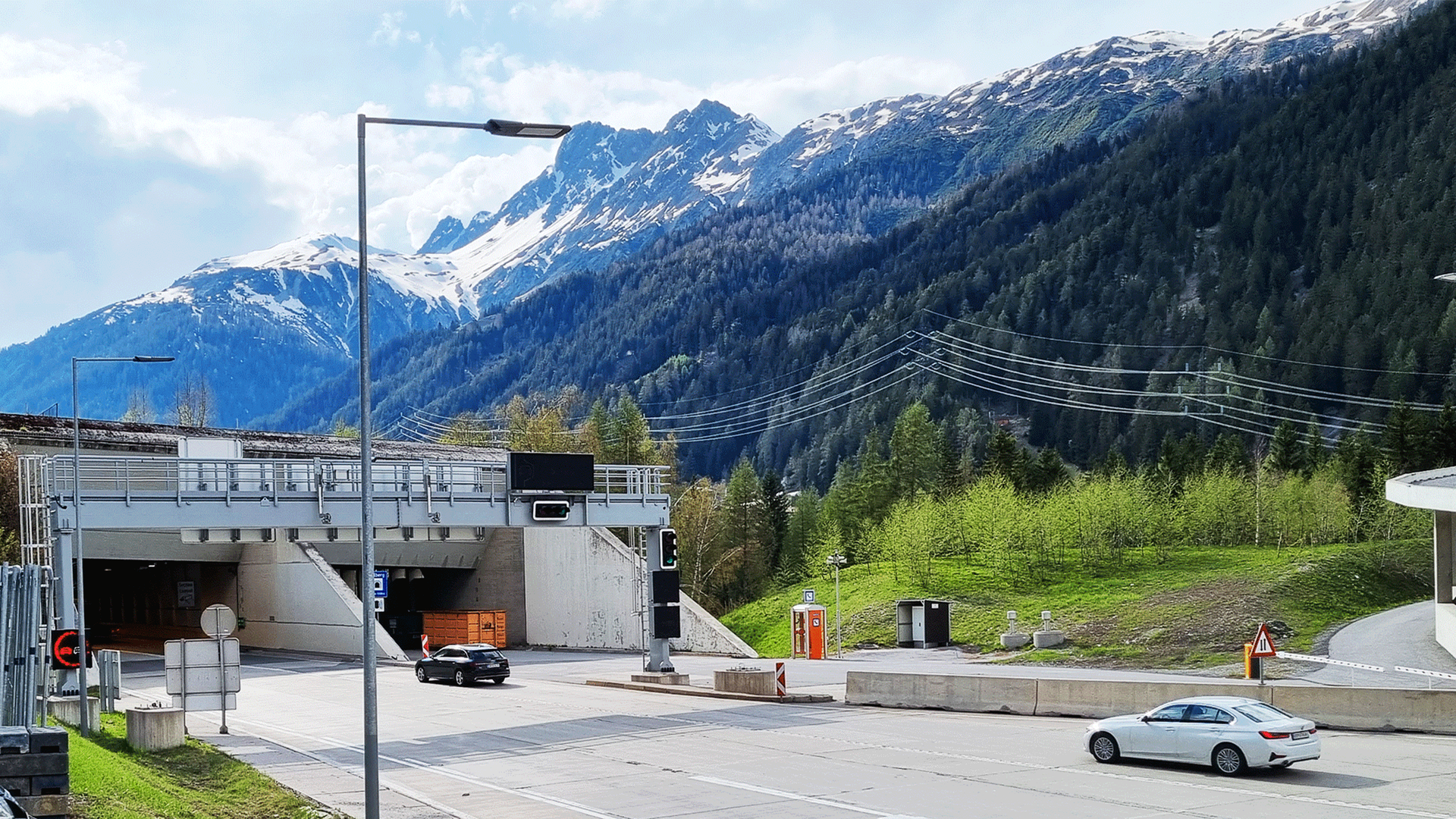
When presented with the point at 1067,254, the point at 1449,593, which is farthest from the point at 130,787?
the point at 1067,254

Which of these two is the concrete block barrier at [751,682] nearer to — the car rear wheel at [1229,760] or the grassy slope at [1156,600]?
the grassy slope at [1156,600]

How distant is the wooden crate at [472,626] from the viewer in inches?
2438

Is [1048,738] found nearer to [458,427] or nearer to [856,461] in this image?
[458,427]

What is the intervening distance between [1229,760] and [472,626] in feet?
149

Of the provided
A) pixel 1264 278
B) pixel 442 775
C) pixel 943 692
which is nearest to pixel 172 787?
pixel 442 775

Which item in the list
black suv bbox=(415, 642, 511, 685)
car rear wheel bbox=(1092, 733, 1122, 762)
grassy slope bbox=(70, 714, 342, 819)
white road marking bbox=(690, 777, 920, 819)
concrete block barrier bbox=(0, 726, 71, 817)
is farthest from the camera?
black suv bbox=(415, 642, 511, 685)

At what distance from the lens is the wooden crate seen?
203ft

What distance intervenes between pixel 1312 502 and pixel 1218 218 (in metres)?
118

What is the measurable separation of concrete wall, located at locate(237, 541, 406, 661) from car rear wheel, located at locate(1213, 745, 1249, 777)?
40277 millimetres

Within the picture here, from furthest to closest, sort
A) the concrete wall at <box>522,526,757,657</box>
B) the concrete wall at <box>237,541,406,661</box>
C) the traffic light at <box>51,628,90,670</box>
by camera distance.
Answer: the concrete wall at <box>522,526,757,657</box>
the concrete wall at <box>237,541,406,661</box>
the traffic light at <box>51,628,90,670</box>

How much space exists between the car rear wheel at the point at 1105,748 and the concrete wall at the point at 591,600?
32.0 m

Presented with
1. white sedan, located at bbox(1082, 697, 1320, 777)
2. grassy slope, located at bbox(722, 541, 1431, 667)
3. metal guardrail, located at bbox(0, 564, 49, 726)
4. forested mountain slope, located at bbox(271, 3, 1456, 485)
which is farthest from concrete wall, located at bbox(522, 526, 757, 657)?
forested mountain slope, located at bbox(271, 3, 1456, 485)

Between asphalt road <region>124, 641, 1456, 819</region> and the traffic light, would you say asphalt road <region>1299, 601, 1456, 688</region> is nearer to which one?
asphalt road <region>124, 641, 1456, 819</region>

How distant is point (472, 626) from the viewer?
203ft
